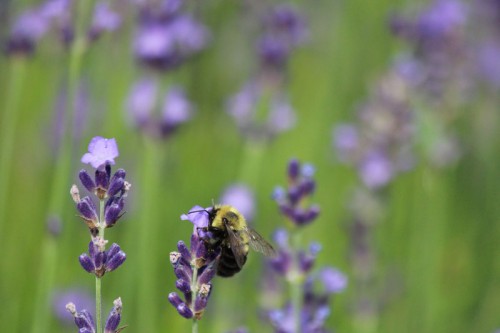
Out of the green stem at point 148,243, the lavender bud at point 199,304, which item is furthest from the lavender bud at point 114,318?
the green stem at point 148,243

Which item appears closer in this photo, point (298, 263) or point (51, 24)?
point (298, 263)

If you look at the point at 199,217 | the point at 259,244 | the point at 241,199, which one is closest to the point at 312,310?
the point at 259,244

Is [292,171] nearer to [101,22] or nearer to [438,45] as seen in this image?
[101,22]

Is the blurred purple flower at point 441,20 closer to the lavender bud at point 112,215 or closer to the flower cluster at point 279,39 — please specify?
the flower cluster at point 279,39

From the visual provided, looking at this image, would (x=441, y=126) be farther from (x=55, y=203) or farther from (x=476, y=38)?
(x=476, y=38)

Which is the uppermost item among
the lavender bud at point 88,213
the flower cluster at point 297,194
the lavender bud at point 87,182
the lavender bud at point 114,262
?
the flower cluster at point 297,194

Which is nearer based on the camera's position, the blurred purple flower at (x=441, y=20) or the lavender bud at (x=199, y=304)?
the lavender bud at (x=199, y=304)
